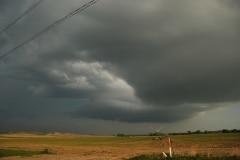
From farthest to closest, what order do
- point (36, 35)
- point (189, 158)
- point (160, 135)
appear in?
point (160, 135) < point (189, 158) < point (36, 35)

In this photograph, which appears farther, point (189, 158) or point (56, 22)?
point (189, 158)

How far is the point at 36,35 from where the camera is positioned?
1393cm

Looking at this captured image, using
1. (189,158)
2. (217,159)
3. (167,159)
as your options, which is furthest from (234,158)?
(167,159)

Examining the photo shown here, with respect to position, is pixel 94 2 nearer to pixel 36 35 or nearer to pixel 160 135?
pixel 36 35

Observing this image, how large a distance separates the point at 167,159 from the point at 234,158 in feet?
11.9

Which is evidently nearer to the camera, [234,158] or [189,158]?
[234,158]

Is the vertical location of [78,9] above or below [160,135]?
above

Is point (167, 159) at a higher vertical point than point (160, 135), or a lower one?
lower

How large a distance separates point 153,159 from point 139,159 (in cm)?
183

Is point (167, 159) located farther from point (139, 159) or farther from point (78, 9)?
point (78, 9)

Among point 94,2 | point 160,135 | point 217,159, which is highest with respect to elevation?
point 94,2

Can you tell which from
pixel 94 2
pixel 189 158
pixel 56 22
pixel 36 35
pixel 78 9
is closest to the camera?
pixel 94 2

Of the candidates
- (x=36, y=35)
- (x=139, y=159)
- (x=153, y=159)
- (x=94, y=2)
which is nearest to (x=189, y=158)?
(x=153, y=159)

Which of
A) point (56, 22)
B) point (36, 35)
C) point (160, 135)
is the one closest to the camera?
point (56, 22)
